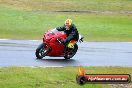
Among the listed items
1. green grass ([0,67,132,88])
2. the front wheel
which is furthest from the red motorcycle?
green grass ([0,67,132,88])

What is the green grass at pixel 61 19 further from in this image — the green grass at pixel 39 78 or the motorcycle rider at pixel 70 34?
the green grass at pixel 39 78

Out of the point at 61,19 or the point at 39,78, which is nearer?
the point at 39,78

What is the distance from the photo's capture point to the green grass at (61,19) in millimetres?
28078

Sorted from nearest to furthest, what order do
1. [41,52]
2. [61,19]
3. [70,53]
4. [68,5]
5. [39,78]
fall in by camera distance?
[39,78] → [41,52] → [70,53] → [61,19] → [68,5]

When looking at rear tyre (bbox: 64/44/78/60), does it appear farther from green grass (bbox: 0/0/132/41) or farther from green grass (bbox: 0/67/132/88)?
green grass (bbox: 0/0/132/41)

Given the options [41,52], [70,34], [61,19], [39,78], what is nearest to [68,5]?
[61,19]

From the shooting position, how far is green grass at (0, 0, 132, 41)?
28078mm

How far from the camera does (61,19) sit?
33406 mm

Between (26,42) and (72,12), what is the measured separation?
15.0 metres

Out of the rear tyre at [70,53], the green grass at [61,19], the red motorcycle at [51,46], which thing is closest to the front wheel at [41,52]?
the red motorcycle at [51,46]

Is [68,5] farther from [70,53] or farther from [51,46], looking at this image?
[51,46]

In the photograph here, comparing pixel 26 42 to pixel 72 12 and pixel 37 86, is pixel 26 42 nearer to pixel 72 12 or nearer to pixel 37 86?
pixel 37 86

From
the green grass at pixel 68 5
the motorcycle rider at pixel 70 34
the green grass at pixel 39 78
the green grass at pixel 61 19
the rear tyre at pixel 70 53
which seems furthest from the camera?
the green grass at pixel 68 5

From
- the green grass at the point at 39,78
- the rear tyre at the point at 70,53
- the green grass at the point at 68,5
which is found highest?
the green grass at the point at 39,78
